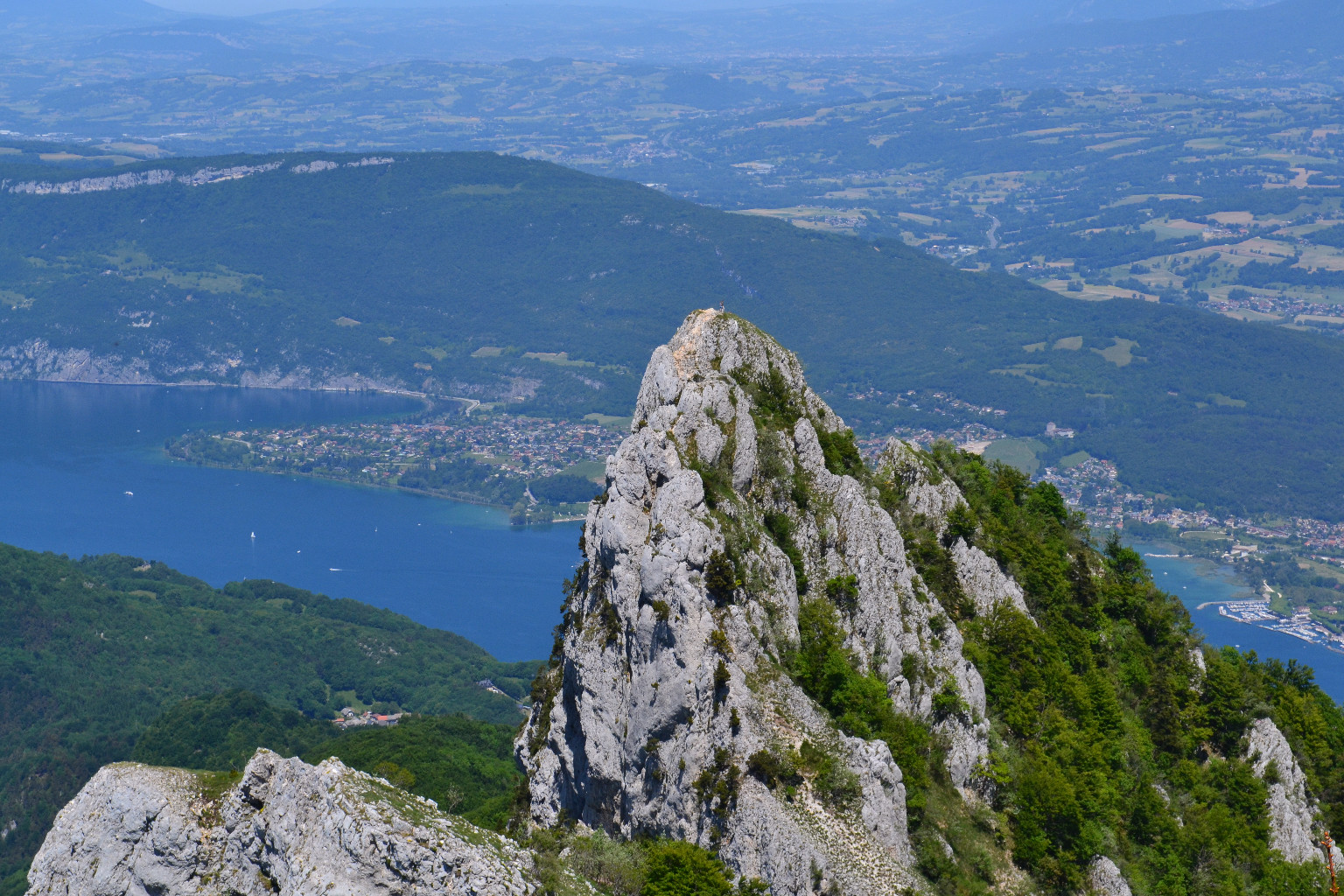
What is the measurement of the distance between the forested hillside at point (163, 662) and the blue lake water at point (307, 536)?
37.9 ft

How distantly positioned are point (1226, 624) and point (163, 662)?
88889mm

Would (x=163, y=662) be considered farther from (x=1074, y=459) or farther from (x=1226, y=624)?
(x=1074, y=459)

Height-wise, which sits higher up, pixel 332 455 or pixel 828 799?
pixel 828 799

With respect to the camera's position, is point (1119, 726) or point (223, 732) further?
point (223, 732)

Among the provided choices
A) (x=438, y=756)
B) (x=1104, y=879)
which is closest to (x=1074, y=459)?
(x=438, y=756)

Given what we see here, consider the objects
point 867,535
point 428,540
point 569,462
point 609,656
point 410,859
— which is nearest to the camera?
point 410,859

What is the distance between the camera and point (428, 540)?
159 metres

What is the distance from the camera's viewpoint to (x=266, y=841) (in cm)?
2473

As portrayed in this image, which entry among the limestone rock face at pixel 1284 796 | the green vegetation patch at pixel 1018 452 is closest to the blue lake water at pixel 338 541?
the green vegetation patch at pixel 1018 452

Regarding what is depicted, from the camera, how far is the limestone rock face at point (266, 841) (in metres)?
23.9

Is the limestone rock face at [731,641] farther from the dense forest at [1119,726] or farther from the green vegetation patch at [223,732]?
the green vegetation patch at [223,732]

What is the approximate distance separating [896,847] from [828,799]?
78.9 inches

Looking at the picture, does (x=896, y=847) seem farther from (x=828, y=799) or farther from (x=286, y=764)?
(x=286, y=764)

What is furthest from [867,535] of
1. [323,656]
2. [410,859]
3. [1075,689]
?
[323,656]
